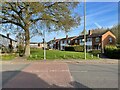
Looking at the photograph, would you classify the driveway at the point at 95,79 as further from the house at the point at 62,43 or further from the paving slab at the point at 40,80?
the house at the point at 62,43

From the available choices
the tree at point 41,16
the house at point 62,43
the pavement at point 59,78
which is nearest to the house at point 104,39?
the house at point 62,43

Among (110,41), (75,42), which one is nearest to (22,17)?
(110,41)

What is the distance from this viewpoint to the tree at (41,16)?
95.8ft

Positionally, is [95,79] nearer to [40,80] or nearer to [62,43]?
[40,80]

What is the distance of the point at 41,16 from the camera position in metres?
29.7

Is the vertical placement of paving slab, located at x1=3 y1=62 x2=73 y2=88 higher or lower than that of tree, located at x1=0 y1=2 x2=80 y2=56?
lower

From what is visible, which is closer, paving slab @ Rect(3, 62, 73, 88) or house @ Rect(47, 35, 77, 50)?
paving slab @ Rect(3, 62, 73, 88)

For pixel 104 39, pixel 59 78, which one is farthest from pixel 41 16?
pixel 104 39

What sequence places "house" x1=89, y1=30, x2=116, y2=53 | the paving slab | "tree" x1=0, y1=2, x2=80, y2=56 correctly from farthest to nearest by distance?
"house" x1=89, y1=30, x2=116, y2=53 < "tree" x1=0, y1=2, x2=80, y2=56 < the paving slab

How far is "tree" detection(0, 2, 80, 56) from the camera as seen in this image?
29.2 m

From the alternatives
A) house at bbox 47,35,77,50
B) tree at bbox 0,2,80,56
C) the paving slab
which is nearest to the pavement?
the paving slab

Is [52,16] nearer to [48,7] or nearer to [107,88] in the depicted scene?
[48,7]

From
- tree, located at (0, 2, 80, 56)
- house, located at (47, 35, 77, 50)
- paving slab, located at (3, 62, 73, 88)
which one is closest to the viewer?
paving slab, located at (3, 62, 73, 88)

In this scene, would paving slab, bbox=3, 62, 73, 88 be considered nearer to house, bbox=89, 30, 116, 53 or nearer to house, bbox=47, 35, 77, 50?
house, bbox=89, 30, 116, 53
